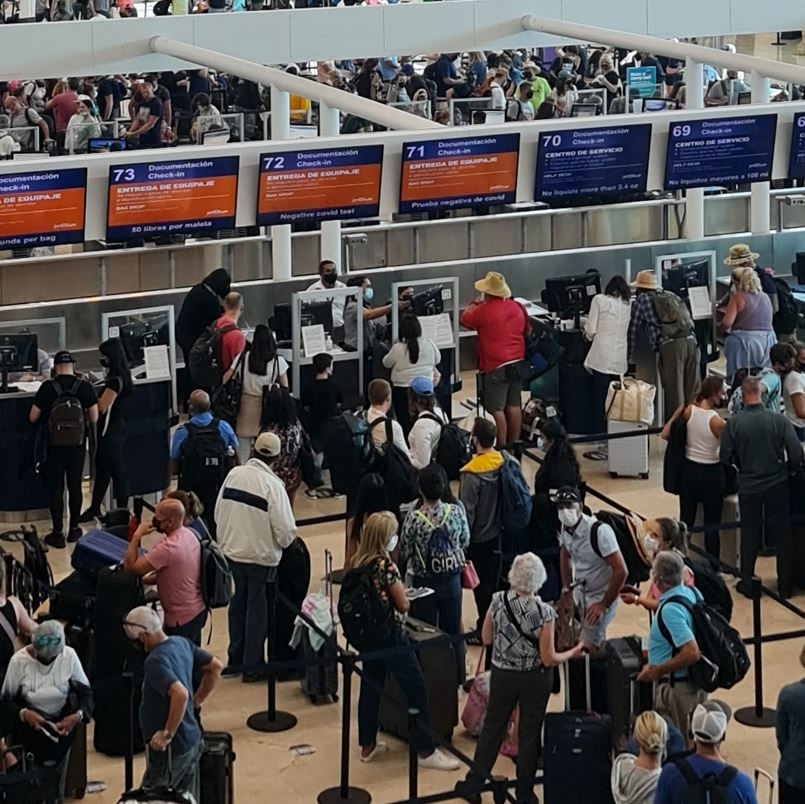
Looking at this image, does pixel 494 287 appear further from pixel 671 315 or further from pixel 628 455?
pixel 628 455

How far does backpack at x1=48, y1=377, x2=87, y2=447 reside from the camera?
39.5 ft

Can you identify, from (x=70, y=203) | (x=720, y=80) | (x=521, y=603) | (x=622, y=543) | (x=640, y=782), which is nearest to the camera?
(x=640, y=782)

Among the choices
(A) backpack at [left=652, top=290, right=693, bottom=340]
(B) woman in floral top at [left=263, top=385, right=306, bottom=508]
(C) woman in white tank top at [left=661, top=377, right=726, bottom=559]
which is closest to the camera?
(C) woman in white tank top at [left=661, top=377, right=726, bottom=559]

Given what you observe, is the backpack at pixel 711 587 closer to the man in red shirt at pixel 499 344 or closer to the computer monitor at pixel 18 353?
the man in red shirt at pixel 499 344

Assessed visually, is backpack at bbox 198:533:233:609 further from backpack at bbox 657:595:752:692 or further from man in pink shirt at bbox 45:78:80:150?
man in pink shirt at bbox 45:78:80:150

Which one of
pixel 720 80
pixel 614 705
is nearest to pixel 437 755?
pixel 614 705

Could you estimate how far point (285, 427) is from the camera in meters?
11.8

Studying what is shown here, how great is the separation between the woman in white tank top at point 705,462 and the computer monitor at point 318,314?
335 cm

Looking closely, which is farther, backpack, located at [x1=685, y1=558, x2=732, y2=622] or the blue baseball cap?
the blue baseball cap

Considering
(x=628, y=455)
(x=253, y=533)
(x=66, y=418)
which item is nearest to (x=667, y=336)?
(x=628, y=455)

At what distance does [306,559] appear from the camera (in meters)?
10.2

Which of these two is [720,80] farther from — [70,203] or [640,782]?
[640,782]

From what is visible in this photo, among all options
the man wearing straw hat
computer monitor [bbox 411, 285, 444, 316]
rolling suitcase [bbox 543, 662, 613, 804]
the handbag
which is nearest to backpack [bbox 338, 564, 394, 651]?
rolling suitcase [bbox 543, 662, 613, 804]

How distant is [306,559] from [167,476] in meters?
3.17
